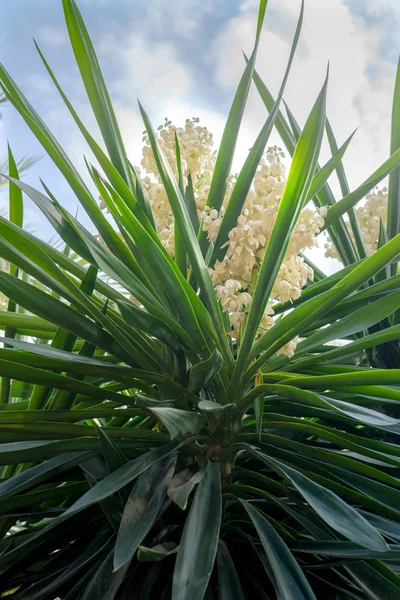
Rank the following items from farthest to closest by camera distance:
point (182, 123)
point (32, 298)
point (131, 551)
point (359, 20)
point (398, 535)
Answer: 1. point (359, 20)
2. point (182, 123)
3. point (32, 298)
4. point (398, 535)
5. point (131, 551)

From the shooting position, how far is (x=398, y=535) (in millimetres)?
728

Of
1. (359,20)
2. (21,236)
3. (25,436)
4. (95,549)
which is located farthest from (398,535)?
(359,20)

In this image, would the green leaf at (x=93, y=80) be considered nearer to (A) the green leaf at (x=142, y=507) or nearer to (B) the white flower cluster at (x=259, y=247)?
(B) the white flower cluster at (x=259, y=247)

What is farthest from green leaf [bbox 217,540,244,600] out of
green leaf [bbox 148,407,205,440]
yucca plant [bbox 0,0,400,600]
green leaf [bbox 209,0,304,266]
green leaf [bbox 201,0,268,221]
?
green leaf [bbox 201,0,268,221]

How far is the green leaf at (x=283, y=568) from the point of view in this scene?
643 mm

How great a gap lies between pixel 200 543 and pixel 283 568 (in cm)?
11

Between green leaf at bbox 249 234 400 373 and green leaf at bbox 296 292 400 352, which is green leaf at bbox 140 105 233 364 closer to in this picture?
green leaf at bbox 249 234 400 373

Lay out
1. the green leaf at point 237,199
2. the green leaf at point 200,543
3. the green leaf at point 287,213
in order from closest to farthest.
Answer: the green leaf at point 200,543
the green leaf at point 287,213
the green leaf at point 237,199

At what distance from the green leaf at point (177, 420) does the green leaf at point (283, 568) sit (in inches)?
6.7

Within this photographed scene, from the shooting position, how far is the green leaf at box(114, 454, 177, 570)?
0.60 meters

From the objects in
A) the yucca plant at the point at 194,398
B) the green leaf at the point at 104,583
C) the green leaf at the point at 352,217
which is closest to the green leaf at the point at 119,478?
the yucca plant at the point at 194,398

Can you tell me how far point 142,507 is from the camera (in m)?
0.70

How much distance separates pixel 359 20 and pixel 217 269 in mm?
5166

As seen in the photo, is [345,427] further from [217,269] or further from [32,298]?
[32,298]
